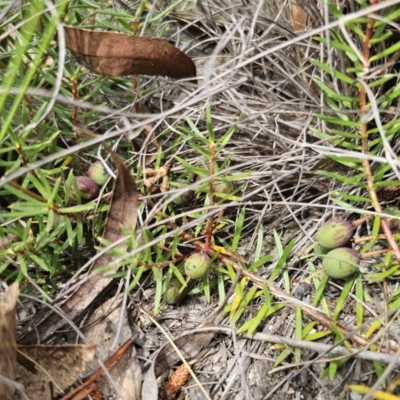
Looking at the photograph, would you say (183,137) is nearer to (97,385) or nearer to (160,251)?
(160,251)

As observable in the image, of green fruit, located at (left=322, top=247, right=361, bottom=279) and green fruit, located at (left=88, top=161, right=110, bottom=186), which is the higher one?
green fruit, located at (left=88, top=161, right=110, bottom=186)

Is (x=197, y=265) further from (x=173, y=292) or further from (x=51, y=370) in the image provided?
(x=51, y=370)

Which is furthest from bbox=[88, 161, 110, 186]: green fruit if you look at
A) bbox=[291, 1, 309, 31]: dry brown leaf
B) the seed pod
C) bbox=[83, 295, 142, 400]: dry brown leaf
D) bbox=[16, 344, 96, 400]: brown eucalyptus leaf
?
bbox=[291, 1, 309, 31]: dry brown leaf

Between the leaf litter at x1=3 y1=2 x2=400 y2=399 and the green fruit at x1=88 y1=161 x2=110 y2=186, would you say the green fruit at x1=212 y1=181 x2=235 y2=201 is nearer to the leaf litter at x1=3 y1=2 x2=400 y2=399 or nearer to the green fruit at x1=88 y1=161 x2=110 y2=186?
the leaf litter at x1=3 y1=2 x2=400 y2=399

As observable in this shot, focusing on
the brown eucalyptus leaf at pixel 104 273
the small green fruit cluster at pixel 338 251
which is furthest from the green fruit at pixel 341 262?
the brown eucalyptus leaf at pixel 104 273

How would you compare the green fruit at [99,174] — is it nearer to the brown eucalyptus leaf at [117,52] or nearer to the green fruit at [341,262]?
the brown eucalyptus leaf at [117,52]

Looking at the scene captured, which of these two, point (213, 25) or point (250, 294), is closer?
point (250, 294)

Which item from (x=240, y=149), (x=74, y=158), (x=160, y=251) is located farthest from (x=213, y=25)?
(x=160, y=251)
